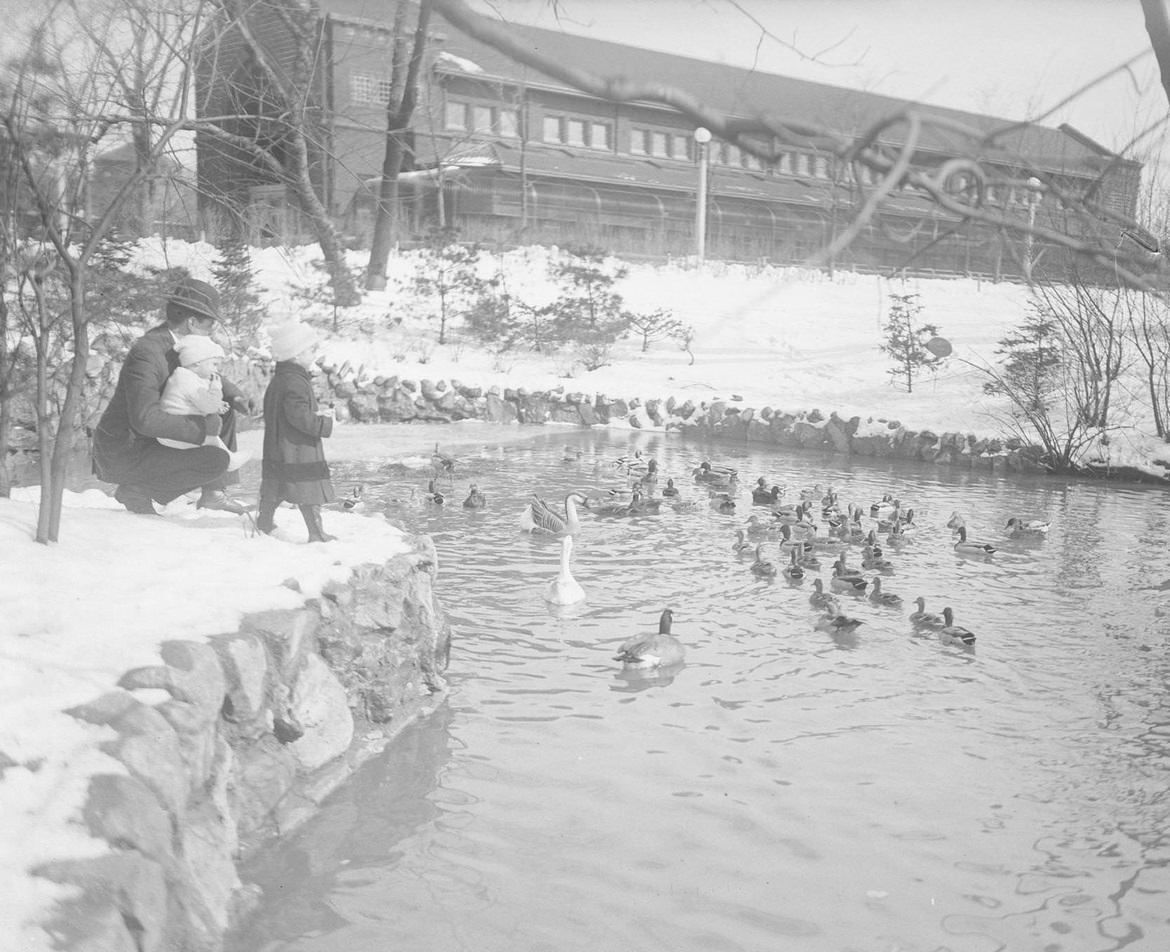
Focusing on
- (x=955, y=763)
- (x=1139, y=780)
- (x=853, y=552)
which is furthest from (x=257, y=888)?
(x=853, y=552)

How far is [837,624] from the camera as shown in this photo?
8.55 meters

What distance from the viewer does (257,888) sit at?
14.4ft

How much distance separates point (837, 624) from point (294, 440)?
4306 millimetres

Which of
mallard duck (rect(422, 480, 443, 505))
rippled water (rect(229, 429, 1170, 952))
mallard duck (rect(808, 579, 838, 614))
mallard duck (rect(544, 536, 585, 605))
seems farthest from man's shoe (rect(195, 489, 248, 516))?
mallard duck (rect(422, 480, 443, 505))

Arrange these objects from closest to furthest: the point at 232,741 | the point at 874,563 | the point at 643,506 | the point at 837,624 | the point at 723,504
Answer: the point at 232,741 → the point at 837,624 → the point at 874,563 → the point at 643,506 → the point at 723,504

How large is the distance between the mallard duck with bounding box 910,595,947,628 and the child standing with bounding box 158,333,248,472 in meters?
5.31

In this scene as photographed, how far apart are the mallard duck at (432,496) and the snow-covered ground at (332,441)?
307 cm

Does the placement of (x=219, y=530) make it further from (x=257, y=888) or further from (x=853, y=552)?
(x=853, y=552)

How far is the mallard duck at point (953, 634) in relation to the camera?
8.19 meters

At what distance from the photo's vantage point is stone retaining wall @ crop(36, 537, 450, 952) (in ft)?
10.9

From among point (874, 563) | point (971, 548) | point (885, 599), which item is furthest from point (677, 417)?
point (885, 599)

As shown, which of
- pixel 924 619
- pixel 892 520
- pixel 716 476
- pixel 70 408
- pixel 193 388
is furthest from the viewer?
pixel 716 476

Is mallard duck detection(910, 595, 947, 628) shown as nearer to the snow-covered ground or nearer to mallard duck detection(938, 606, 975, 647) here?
mallard duck detection(938, 606, 975, 647)

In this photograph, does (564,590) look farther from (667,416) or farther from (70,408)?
(667,416)
